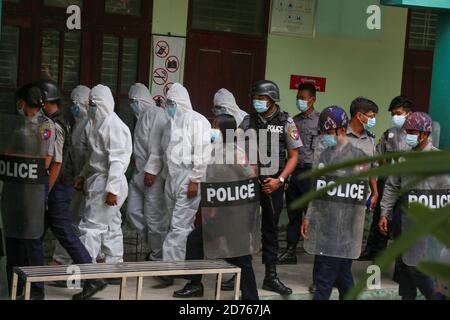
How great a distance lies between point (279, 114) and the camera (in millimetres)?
6750

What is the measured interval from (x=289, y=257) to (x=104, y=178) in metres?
2.13

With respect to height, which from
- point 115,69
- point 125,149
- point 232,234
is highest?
point 115,69

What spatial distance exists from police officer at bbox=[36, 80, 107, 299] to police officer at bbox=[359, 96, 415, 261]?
2.92 metres

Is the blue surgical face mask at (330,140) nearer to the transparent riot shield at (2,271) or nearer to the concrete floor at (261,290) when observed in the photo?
the concrete floor at (261,290)

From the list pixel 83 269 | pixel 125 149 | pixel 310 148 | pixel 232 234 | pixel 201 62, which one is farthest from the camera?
pixel 201 62

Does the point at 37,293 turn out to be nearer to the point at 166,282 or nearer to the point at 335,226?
the point at 166,282

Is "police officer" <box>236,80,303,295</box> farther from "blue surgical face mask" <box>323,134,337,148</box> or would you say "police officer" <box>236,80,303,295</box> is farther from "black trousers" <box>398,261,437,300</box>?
"black trousers" <box>398,261,437,300</box>

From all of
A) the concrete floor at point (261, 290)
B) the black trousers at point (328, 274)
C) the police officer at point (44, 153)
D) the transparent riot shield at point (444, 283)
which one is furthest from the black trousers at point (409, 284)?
the police officer at point (44, 153)

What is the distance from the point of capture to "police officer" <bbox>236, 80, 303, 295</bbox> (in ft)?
21.9

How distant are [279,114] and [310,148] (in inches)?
52.9

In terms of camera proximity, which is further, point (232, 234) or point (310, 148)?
point (310, 148)

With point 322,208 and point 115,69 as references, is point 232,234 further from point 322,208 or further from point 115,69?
point 115,69
